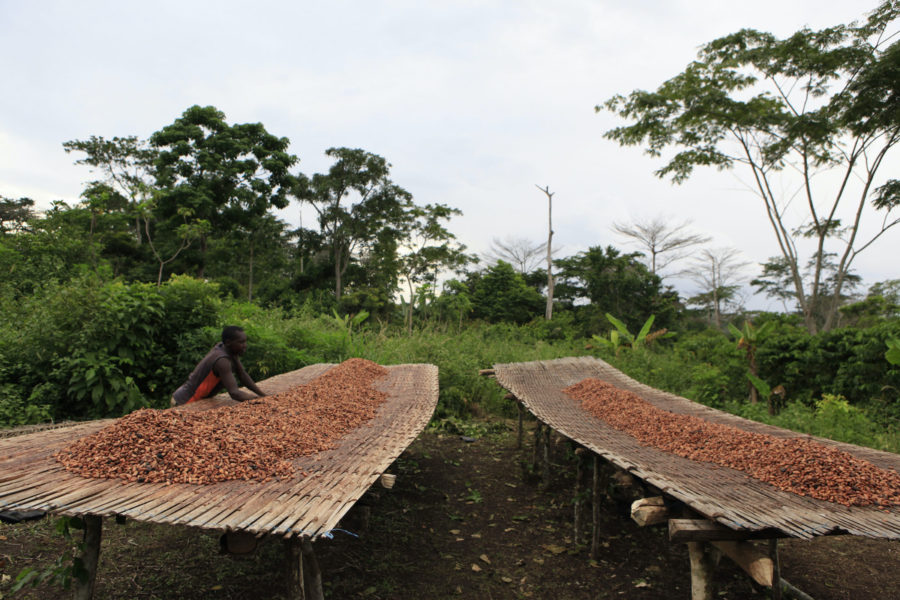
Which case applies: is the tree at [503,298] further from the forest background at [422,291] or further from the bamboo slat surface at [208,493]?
the bamboo slat surface at [208,493]

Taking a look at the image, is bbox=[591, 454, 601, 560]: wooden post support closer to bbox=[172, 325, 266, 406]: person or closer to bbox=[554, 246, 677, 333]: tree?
bbox=[172, 325, 266, 406]: person

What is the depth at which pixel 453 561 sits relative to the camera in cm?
299

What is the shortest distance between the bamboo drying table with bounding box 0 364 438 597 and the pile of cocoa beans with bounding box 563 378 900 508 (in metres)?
1.65

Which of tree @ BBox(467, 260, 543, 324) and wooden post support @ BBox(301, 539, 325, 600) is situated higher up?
tree @ BBox(467, 260, 543, 324)

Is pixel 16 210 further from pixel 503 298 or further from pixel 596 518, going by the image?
pixel 596 518

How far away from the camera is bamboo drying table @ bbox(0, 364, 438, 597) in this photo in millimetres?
1618

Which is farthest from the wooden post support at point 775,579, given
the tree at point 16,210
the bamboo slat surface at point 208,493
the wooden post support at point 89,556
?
the tree at point 16,210

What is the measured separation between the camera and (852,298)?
17.7m

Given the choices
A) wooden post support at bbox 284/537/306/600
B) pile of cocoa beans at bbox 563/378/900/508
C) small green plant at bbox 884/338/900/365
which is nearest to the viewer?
wooden post support at bbox 284/537/306/600

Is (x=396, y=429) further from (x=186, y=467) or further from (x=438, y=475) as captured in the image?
(x=438, y=475)

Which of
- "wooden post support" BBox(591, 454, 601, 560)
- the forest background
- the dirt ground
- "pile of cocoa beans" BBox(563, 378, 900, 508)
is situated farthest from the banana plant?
"wooden post support" BBox(591, 454, 601, 560)

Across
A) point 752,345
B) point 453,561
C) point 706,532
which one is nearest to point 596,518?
point 453,561

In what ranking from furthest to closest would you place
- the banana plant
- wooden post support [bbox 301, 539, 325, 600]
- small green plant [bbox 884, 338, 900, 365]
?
the banana plant < small green plant [bbox 884, 338, 900, 365] < wooden post support [bbox 301, 539, 325, 600]

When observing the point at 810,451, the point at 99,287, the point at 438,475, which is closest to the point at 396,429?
the point at 438,475
